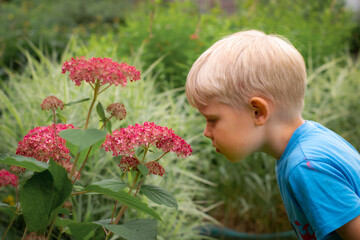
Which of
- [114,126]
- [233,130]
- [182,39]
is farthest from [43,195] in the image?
[182,39]

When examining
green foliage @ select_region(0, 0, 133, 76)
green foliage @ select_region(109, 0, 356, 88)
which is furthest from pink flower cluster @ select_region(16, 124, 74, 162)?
green foliage @ select_region(0, 0, 133, 76)

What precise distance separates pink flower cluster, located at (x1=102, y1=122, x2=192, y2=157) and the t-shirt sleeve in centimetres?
39

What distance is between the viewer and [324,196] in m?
1.30

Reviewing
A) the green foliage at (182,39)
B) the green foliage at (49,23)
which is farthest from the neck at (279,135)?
the green foliage at (49,23)

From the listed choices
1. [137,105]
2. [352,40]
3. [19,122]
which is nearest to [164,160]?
[137,105]

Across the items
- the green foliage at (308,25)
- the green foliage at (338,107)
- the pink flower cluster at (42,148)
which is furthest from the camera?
the green foliage at (308,25)

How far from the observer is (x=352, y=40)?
7867mm

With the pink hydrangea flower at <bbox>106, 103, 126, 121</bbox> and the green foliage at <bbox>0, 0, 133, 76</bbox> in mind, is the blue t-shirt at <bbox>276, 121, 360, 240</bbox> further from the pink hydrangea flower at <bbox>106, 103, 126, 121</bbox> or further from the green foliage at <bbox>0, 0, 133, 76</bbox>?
the green foliage at <bbox>0, 0, 133, 76</bbox>

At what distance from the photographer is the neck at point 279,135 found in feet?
5.11

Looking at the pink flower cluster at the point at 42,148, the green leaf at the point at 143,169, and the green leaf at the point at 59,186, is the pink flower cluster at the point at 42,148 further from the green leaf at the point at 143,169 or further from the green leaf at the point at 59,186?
the green leaf at the point at 143,169

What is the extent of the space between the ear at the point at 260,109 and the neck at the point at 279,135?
7 cm

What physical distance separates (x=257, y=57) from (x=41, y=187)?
33.4 inches

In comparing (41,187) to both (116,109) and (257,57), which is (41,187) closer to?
(116,109)

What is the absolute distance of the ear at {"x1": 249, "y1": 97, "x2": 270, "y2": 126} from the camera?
4.86 ft
